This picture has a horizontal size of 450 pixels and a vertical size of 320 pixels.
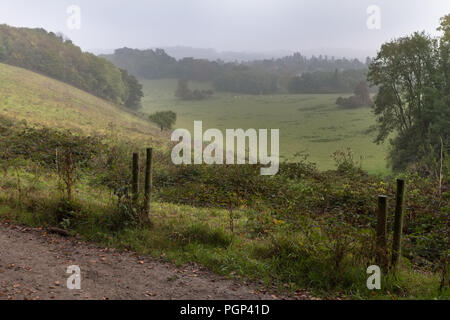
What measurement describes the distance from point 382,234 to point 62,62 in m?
88.0

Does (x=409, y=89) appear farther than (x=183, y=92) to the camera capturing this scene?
No

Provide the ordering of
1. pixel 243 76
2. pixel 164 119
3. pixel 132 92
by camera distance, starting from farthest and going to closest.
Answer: pixel 243 76 < pixel 132 92 < pixel 164 119

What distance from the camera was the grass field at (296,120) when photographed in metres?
52.1

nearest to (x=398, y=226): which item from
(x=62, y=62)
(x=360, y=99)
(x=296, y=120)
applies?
(x=296, y=120)

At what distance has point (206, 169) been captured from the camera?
16484 mm

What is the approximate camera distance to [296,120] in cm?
8381

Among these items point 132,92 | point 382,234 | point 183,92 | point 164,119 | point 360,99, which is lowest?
point 382,234

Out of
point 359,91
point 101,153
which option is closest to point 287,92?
point 359,91

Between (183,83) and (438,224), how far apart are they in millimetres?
129723

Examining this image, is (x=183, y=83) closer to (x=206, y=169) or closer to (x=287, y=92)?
(x=287, y=92)

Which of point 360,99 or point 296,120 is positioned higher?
point 360,99

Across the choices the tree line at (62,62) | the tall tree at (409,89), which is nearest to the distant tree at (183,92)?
the tree line at (62,62)

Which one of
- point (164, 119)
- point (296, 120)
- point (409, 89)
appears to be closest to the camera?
point (409, 89)

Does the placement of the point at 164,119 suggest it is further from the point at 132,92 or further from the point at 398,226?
the point at 398,226
